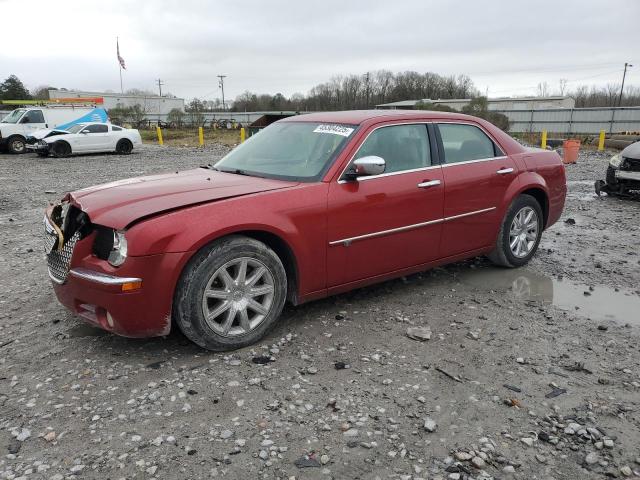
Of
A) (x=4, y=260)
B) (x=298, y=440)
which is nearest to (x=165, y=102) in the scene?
(x=4, y=260)

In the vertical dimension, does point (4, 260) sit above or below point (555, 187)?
below

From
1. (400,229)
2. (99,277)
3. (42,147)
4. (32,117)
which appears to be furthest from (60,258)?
(32,117)

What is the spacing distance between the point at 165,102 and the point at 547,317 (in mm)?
71073

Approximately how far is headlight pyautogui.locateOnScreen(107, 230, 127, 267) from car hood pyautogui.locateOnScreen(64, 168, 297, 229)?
72mm

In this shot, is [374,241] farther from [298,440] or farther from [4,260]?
[4,260]

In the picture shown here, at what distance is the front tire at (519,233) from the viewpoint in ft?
17.6

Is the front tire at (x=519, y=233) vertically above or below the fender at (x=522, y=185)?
below

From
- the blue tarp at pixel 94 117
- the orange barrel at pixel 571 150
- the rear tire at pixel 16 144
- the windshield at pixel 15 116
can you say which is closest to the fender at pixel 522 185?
the orange barrel at pixel 571 150

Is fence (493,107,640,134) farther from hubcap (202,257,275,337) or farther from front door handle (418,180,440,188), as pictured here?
hubcap (202,257,275,337)

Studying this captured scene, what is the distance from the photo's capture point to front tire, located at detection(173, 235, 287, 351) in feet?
11.3

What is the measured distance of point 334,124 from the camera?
4.52m

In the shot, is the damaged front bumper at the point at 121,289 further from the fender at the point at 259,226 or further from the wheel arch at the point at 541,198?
the wheel arch at the point at 541,198

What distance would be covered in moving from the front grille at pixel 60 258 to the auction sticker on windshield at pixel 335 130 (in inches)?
82.7

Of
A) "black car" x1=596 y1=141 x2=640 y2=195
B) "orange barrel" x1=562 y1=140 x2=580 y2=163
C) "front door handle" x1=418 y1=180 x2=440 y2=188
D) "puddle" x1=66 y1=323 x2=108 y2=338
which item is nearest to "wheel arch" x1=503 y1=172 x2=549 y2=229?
"front door handle" x1=418 y1=180 x2=440 y2=188
